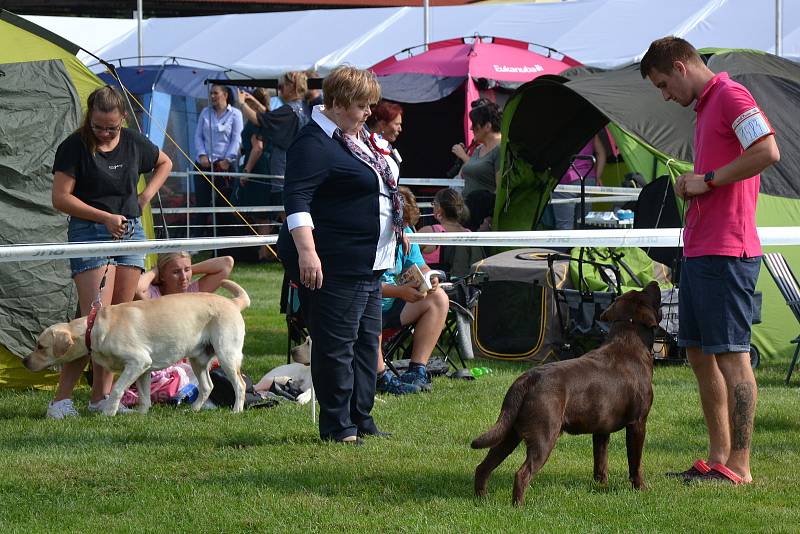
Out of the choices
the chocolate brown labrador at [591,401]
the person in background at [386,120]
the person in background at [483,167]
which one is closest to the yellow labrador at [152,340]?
the person in background at [386,120]

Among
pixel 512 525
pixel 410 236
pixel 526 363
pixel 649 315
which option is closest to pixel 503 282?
pixel 526 363

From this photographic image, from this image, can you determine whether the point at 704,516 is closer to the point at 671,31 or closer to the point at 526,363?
the point at 526,363

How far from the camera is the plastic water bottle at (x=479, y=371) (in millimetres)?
7727

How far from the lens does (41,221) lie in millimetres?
7508

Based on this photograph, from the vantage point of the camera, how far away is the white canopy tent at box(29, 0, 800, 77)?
17.4 meters

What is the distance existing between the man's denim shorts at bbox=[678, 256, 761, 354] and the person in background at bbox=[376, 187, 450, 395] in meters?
2.86

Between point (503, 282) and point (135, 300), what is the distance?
284 cm

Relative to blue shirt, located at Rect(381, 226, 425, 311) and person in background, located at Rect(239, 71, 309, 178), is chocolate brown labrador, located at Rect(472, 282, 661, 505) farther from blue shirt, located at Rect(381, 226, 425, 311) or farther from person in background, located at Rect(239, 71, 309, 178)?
person in background, located at Rect(239, 71, 309, 178)

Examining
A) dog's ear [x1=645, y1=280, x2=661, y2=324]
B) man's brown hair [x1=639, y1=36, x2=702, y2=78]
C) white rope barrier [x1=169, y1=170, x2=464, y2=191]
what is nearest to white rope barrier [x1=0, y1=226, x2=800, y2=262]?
dog's ear [x1=645, y1=280, x2=661, y2=324]

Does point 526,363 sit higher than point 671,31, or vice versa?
point 671,31

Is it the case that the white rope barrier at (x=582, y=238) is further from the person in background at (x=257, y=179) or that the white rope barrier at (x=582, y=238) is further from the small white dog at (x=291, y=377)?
the person in background at (x=257, y=179)

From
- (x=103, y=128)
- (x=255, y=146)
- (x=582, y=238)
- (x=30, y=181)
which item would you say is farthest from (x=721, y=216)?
(x=255, y=146)

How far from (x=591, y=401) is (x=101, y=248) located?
262 cm

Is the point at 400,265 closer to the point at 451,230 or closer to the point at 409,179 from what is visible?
the point at 451,230
